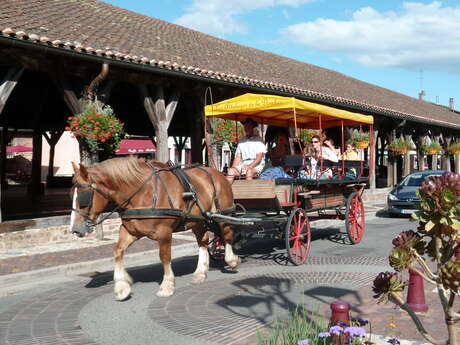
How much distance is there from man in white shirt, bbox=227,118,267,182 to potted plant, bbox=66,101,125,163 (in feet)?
10.2

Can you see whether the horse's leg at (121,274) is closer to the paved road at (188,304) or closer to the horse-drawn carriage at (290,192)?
the paved road at (188,304)

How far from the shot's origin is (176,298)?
602cm

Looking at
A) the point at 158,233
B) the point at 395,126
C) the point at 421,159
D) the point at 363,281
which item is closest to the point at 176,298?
the point at 158,233

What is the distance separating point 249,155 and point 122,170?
326 centimetres

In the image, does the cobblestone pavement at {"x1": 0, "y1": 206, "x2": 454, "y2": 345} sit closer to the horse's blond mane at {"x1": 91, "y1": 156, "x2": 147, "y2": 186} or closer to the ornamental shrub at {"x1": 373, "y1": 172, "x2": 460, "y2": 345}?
the horse's blond mane at {"x1": 91, "y1": 156, "x2": 147, "y2": 186}

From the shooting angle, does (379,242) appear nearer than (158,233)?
No

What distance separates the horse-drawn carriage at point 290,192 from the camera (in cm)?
796

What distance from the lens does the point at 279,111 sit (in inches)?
376

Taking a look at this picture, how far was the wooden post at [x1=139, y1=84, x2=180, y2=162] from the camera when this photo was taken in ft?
41.0

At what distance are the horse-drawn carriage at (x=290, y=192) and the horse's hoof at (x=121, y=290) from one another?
185 cm

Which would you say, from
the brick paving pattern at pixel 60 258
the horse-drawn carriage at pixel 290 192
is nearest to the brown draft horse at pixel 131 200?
the horse-drawn carriage at pixel 290 192

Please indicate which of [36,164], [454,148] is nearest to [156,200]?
[36,164]

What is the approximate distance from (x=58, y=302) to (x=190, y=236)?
535 centimetres

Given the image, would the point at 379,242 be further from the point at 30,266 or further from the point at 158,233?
the point at 30,266
